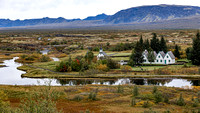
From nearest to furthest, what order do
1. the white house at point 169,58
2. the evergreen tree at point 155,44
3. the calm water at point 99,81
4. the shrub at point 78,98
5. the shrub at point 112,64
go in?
the shrub at point 78,98 < the calm water at point 99,81 < the shrub at point 112,64 < the white house at point 169,58 < the evergreen tree at point 155,44

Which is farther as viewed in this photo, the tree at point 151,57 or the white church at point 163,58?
the tree at point 151,57

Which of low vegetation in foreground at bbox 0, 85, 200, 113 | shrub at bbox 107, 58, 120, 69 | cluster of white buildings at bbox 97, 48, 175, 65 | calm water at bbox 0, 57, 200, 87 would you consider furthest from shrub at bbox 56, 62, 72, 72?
low vegetation in foreground at bbox 0, 85, 200, 113

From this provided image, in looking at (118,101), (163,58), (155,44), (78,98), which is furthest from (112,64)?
(118,101)

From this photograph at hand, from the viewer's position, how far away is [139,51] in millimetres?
79375

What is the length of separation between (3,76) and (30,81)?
11841 mm

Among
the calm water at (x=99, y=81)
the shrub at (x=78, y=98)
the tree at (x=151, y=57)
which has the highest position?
the tree at (x=151, y=57)

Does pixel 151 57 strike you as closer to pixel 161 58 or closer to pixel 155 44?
pixel 161 58

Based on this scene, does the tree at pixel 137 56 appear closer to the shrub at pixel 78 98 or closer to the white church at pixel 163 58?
the white church at pixel 163 58

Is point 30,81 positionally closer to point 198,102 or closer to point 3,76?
point 3,76

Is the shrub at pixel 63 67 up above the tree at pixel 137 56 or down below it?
below

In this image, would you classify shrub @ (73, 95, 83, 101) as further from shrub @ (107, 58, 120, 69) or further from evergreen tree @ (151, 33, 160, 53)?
evergreen tree @ (151, 33, 160, 53)

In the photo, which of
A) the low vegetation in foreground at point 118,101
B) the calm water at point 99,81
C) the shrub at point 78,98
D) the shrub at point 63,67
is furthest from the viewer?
the shrub at point 63,67

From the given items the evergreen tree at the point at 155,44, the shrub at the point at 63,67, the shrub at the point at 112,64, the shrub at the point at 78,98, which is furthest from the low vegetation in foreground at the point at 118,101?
the evergreen tree at the point at 155,44

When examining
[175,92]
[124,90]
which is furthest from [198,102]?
[124,90]
